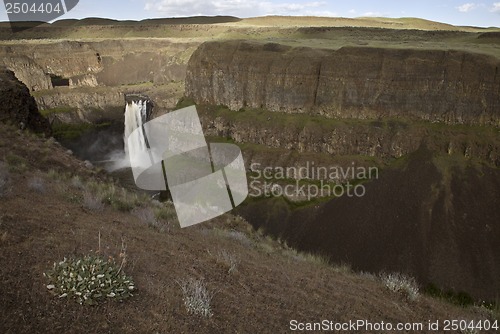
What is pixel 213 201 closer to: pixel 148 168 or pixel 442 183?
pixel 148 168

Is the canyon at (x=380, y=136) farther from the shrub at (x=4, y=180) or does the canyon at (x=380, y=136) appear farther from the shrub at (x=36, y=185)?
the shrub at (x=36, y=185)

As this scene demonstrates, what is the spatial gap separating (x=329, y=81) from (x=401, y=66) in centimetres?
767

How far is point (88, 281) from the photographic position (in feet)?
20.6

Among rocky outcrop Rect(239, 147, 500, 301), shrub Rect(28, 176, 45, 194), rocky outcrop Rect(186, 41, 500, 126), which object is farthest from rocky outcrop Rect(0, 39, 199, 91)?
shrub Rect(28, 176, 45, 194)

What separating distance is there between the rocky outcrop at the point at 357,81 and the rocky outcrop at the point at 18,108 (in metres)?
29.8

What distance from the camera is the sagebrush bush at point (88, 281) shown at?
6.08 meters

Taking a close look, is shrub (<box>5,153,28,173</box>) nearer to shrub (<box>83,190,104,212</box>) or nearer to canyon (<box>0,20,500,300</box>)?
shrub (<box>83,190,104,212</box>)

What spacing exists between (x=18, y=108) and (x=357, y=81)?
108 ft

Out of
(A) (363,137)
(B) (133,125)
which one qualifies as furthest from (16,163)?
(B) (133,125)

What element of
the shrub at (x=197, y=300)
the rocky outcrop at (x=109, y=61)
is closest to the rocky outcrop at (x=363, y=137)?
the shrub at (x=197, y=300)

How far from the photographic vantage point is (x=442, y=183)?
113 ft

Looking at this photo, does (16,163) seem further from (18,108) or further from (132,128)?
(132,128)

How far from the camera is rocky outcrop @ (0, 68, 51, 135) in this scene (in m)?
21.3

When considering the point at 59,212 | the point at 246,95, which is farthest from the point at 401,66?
the point at 59,212
